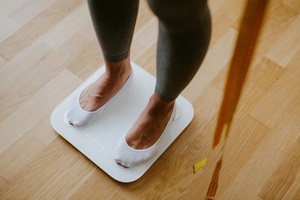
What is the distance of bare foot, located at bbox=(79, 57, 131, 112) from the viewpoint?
89 cm

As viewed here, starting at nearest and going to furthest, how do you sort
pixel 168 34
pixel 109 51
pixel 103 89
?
pixel 168 34, pixel 109 51, pixel 103 89

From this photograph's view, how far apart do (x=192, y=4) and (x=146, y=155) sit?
443mm

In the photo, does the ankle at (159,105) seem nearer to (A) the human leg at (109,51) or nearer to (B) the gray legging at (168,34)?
(B) the gray legging at (168,34)

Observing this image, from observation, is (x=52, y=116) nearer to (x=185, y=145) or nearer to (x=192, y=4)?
(x=185, y=145)

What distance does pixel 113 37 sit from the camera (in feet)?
2.47

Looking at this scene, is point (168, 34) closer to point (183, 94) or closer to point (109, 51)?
point (109, 51)

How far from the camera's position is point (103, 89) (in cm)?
90

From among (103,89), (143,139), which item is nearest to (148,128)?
(143,139)

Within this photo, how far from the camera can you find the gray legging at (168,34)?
54 cm

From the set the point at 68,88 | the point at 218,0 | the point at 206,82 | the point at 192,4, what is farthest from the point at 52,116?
the point at 218,0

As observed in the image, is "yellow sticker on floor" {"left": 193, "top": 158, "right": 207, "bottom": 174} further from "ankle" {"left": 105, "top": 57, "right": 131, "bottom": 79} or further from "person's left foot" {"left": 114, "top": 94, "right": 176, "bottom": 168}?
"ankle" {"left": 105, "top": 57, "right": 131, "bottom": 79}

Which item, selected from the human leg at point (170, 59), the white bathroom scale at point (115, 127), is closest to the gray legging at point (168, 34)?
the human leg at point (170, 59)

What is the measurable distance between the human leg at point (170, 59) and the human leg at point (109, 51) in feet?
0.36

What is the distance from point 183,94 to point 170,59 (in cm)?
36
